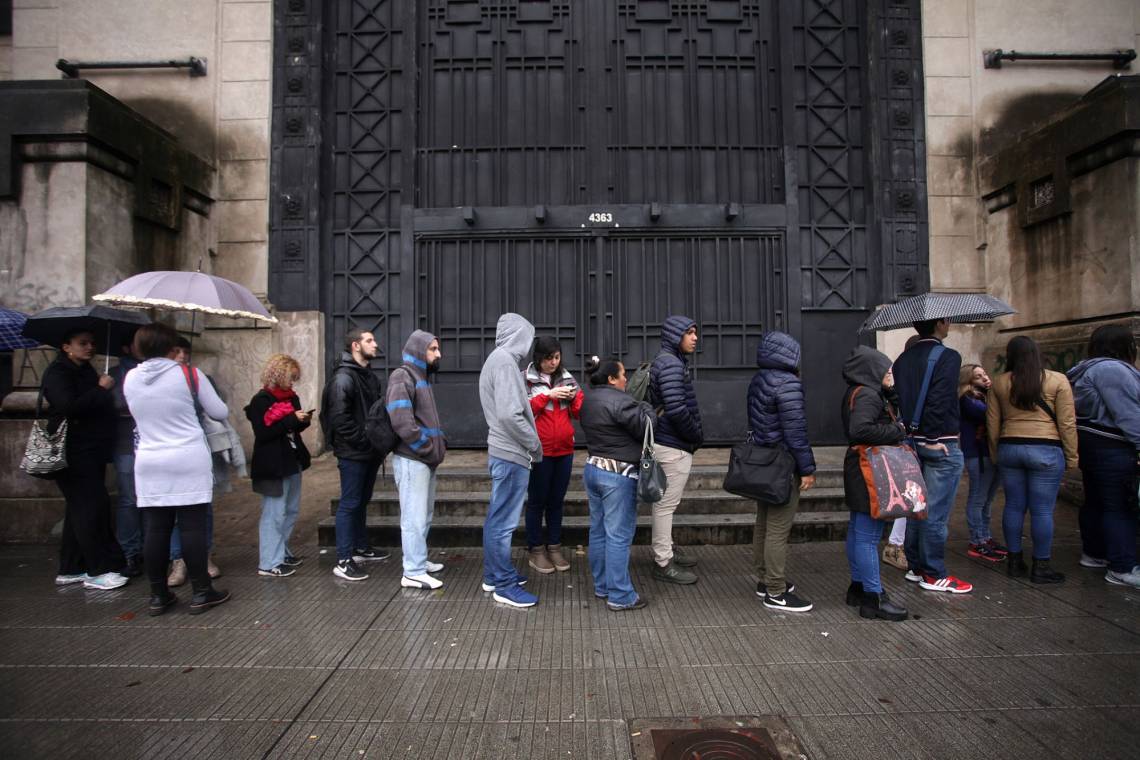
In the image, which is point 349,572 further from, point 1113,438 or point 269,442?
point 1113,438

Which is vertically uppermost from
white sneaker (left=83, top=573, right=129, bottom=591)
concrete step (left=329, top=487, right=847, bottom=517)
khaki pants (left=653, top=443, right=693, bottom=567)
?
khaki pants (left=653, top=443, right=693, bottom=567)

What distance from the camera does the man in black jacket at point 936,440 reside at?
4.64 metres

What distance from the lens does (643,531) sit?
593 centimetres

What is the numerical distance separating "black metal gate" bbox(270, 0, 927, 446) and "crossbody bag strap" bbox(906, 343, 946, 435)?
4.08 meters

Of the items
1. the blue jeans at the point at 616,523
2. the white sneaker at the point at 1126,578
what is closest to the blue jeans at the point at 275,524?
the blue jeans at the point at 616,523

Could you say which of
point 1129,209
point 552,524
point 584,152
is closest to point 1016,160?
point 1129,209

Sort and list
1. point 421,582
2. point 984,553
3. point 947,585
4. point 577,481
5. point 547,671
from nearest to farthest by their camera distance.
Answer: point 547,671, point 947,585, point 421,582, point 984,553, point 577,481

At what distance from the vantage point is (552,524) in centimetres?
530

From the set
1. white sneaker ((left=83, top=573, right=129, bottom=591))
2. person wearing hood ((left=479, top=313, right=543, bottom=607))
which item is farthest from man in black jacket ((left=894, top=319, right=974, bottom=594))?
white sneaker ((left=83, top=573, right=129, bottom=591))

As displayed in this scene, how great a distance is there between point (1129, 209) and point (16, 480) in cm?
1174

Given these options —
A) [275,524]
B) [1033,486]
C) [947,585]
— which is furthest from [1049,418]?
[275,524]

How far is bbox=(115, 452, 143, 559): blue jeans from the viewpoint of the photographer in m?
5.23

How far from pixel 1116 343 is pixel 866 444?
241cm

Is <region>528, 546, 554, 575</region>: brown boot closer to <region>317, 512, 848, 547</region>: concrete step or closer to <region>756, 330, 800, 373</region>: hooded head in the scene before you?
Result: <region>317, 512, 848, 547</region>: concrete step
